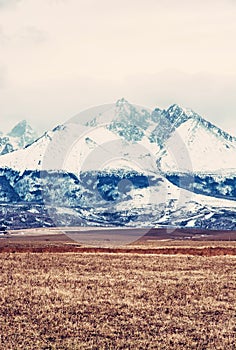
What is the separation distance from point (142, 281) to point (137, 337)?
673 inches

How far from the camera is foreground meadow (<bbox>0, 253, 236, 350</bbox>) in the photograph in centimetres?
2489

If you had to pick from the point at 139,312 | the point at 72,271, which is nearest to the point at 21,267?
the point at 72,271

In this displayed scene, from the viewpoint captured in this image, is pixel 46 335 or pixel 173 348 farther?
pixel 46 335

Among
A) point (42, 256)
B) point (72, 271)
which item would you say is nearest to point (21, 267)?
point (72, 271)

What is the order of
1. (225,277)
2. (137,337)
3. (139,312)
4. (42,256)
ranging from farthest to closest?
(42,256)
(225,277)
(139,312)
(137,337)

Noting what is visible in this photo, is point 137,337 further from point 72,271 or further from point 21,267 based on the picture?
point 21,267

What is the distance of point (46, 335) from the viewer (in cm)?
2562

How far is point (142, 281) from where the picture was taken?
4238 cm

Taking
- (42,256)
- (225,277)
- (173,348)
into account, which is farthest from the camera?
(42,256)

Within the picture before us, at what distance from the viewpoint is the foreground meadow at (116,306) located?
81.7 ft

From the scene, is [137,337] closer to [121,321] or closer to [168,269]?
[121,321]

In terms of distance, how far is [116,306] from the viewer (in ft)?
106

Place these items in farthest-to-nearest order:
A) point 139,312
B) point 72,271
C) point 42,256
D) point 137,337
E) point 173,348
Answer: point 42,256 < point 72,271 < point 139,312 < point 137,337 < point 173,348

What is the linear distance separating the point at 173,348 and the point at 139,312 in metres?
7.10
